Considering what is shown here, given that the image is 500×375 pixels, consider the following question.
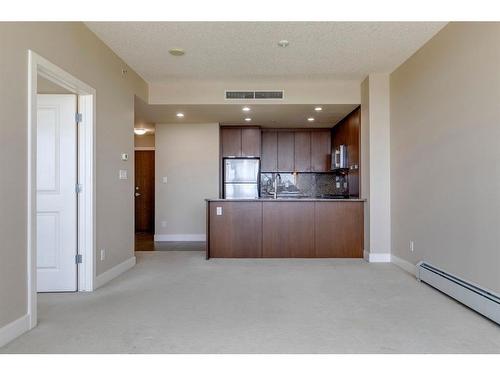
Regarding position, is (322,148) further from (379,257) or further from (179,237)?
(179,237)

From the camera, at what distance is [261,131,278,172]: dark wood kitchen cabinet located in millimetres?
8062

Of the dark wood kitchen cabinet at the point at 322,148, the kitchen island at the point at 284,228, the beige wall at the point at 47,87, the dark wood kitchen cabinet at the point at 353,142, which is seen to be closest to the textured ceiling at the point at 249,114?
the dark wood kitchen cabinet at the point at 353,142

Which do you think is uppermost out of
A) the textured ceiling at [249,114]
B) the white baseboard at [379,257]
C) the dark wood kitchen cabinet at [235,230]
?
the textured ceiling at [249,114]

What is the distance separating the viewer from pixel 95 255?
Answer: 3748mm

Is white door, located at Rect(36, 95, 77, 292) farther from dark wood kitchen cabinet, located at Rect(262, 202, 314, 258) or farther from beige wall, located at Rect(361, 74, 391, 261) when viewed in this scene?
beige wall, located at Rect(361, 74, 391, 261)

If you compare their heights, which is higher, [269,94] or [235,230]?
[269,94]

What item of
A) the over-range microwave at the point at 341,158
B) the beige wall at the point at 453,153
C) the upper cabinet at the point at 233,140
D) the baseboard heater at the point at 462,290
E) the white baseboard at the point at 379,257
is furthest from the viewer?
the upper cabinet at the point at 233,140

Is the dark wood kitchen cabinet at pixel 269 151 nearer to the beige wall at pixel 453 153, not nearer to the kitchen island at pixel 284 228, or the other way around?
the kitchen island at pixel 284 228

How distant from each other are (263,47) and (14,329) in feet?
11.5

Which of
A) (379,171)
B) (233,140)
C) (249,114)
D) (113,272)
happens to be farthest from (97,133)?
(233,140)

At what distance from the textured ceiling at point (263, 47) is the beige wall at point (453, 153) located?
0.39 meters

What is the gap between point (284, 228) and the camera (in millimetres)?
5430

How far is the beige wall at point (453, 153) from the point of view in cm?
284
